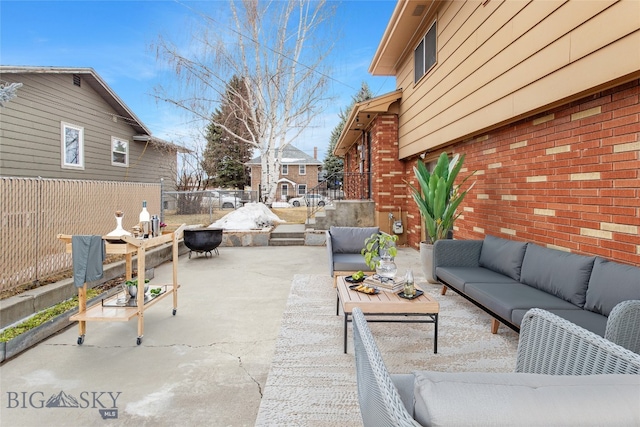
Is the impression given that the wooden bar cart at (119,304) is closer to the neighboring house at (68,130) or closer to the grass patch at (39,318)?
the grass patch at (39,318)

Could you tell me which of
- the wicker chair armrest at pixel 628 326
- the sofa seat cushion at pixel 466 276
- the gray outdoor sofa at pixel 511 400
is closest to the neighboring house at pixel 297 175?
the sofa seat cushion at pixel 466 276

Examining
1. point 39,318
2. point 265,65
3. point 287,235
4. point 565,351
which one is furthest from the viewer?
point 265,65

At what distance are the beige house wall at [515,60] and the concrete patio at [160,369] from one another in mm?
3614

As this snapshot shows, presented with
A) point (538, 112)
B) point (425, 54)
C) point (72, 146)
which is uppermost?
point (425, 54)

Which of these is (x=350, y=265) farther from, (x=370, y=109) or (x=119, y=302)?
(x=370, y=109)

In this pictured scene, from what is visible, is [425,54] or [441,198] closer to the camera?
[441,198]

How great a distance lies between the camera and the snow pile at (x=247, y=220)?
34.9 ft

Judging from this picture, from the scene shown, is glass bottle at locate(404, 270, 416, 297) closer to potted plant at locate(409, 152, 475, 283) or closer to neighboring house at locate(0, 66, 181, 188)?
potted plant at locate(409, 152, 475, 283)

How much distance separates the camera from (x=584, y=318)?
106 inches

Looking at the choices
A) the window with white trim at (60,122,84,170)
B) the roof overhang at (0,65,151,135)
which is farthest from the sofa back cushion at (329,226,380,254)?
the window with white trim at (60,122,84,170)

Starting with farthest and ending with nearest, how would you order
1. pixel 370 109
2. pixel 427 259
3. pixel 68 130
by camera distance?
pixel 68 130
pixel 370 109
pixel 427 259

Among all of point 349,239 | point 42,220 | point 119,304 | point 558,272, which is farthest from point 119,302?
point 558,272

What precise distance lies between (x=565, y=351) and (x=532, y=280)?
2.18 meters

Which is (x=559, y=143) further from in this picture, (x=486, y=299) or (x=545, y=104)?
(x=486, y=299)
